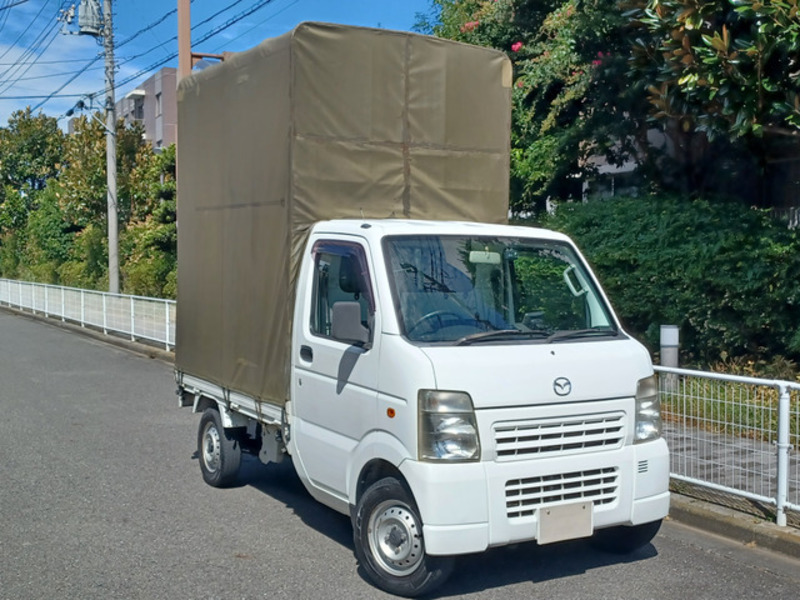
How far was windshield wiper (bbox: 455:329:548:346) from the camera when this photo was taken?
5.02m

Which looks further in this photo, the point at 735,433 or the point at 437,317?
the point at 735,433

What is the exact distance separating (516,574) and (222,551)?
1.89m

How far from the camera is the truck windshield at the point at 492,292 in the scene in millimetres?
5176

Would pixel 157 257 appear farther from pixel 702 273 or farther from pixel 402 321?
pixel 402 321

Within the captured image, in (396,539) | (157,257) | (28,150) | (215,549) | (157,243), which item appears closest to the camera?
(396,539)

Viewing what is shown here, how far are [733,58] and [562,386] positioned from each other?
5033 millimetres

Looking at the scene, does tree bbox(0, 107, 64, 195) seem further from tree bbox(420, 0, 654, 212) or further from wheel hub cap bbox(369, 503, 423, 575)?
wheel hub cap bbox(369, 503, 423, 575)

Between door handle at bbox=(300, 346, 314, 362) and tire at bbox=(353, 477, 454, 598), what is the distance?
978mm

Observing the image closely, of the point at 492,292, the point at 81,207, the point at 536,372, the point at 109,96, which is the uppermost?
the point at 109,96

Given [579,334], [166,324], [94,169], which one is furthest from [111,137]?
[579,334]

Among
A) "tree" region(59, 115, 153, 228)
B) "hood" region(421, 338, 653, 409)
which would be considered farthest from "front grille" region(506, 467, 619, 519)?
"tree" region(59, 115, 153, 228)

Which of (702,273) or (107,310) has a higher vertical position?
(702,273)

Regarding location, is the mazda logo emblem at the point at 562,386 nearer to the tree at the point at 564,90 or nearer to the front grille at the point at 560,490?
the front grille at the point at 560,490

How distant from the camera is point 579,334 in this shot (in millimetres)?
5375
